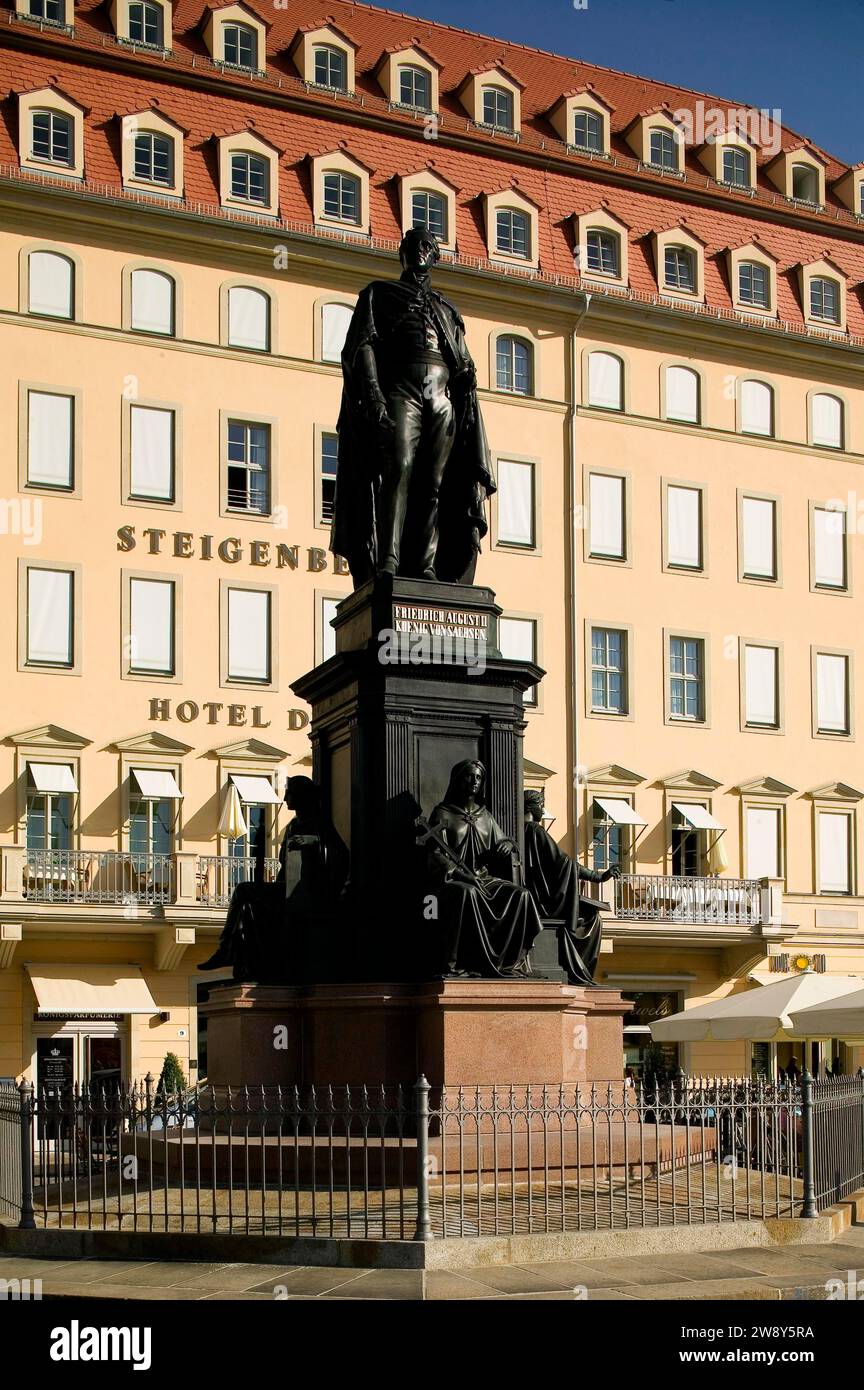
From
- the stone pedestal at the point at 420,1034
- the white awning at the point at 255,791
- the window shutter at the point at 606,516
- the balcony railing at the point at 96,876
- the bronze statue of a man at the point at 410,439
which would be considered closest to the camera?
the stone pedestal at the point at 420,1034

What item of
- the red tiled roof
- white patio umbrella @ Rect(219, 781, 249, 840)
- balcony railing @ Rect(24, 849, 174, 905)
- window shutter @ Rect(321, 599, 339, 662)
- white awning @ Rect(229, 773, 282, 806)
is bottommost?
balcony railing @ Rect(24, 849, 174, 905)

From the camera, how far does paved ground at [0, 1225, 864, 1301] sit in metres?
10.7

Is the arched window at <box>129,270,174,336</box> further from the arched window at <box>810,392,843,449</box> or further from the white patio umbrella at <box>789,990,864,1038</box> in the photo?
the white patio umbrella at <box>789,990,864,1038</box>

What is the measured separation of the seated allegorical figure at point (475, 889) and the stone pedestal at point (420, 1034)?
233mm

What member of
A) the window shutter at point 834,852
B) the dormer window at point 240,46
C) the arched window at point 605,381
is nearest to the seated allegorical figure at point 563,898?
the arched window at point 605,381

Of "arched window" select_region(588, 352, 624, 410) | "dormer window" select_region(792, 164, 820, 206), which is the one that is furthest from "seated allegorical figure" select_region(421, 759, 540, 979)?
"dormer window" select_region(792, 164, 820, 206)

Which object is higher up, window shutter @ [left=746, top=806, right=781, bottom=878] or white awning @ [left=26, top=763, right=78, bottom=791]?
white awning @ [left=26, top=763, right=78, bottom=791]

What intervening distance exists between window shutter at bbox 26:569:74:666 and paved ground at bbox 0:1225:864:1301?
88.7 feet

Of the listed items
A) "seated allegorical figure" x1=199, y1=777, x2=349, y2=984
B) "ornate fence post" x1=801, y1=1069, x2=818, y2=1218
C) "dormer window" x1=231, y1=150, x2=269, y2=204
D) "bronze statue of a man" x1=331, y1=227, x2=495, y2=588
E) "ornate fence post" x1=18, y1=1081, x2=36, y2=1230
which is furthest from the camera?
"dormer window" x1=231, y1=150, x2=269, y2=204

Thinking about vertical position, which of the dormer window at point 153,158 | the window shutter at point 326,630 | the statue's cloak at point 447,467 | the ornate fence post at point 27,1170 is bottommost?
the ornate fence post at point 27,1170

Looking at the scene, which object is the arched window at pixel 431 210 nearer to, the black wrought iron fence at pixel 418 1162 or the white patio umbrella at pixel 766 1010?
the white patio umbrella at pixel 766 1010

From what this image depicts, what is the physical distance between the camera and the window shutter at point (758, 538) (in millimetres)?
47031

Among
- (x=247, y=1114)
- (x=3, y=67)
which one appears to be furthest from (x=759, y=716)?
(x=247, y=1114)

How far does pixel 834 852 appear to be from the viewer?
46875 millimetres
